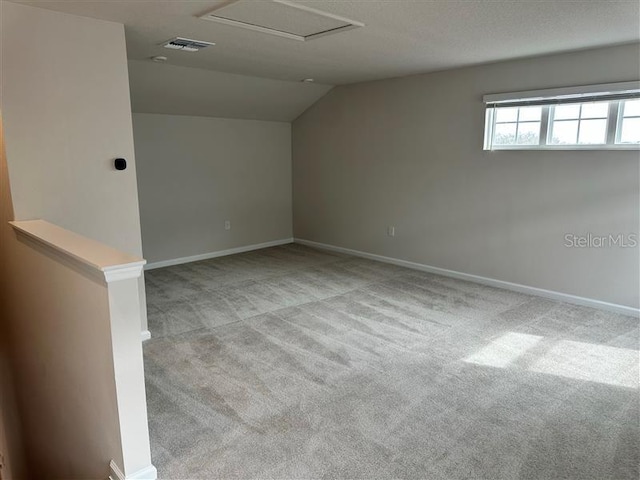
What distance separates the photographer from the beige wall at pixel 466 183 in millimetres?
3809

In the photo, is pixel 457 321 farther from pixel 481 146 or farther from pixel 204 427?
pixel 204 427

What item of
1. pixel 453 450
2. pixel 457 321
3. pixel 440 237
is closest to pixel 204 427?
pixel 453 450

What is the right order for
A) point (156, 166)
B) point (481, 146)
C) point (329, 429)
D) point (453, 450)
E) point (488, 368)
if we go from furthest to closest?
point (156, 166) → point (481, 146) → point (488, 368) → point (329, 429) → point (453, 450)

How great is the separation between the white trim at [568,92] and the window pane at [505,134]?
0.26m

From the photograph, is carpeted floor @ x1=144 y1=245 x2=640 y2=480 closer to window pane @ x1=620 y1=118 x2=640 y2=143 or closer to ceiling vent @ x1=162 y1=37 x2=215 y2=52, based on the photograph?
window pane @ x1=620 y1=118 x2=640 y2=143

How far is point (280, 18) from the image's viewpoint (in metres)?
2.80

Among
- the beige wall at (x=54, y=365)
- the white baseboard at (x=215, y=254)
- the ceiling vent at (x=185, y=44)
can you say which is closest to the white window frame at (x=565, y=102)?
the ceiling vent at (x=185, y=44)

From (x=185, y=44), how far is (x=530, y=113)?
3.23 metres

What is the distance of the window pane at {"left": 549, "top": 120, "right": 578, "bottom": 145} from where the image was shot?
4.00 m

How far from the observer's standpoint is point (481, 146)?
180 inches

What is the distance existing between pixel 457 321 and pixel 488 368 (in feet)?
2.73

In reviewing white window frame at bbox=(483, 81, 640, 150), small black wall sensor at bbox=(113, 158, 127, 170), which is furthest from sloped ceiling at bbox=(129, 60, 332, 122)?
white window frame at bbox=(483, 81, 640, 150)

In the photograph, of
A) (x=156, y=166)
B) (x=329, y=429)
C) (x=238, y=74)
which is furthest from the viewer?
(x=156, y=166)

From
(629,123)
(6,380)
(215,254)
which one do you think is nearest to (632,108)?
(629,123)
